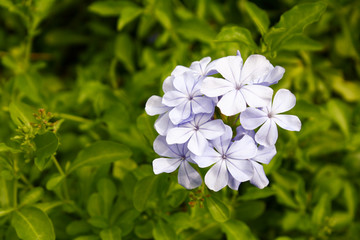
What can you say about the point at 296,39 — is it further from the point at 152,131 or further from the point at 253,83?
the point at 152,131

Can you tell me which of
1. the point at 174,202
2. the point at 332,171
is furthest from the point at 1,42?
the point at 332,171

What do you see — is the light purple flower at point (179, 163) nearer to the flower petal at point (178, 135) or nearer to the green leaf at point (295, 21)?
the flower petal at point (178, 135)

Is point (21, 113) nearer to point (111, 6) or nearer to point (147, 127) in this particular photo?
point (147, 127)

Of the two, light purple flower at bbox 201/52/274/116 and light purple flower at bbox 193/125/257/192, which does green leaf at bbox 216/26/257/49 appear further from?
light purple flower at bbox 193/125/257/192

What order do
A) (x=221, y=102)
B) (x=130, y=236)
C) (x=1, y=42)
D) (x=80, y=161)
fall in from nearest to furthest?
(x=221, y=102)
(x=80, y=161)
(x=130, y=236)
(x=1, y=42)

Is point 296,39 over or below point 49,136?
below

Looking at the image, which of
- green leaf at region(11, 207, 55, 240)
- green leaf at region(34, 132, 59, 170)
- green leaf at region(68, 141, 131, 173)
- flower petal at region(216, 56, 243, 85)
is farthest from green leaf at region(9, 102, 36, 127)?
flower petal at region(216, 56, 243, 85)

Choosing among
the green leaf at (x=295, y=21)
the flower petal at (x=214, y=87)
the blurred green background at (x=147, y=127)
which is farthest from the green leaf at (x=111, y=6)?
the flower petal at (x=214, y=87)
